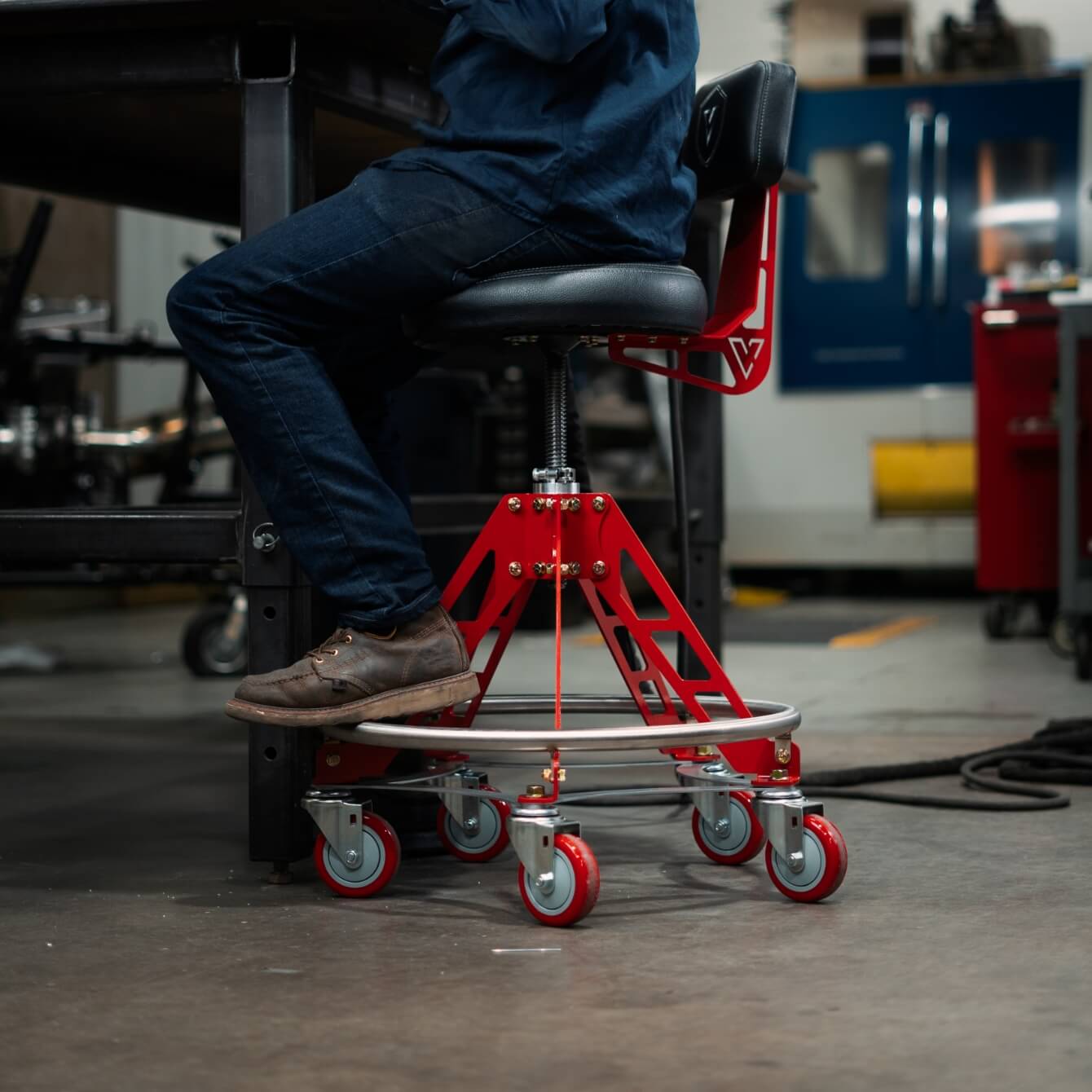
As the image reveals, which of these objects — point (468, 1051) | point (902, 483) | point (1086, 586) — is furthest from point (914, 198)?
point (468, 1051)

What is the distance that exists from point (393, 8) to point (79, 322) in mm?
3490

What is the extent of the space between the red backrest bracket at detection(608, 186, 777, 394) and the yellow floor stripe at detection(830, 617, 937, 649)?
306 centimetres

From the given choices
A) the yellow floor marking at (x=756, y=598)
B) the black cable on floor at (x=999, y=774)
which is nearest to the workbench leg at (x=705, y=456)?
the black cable on floor at (x=999, y=774)

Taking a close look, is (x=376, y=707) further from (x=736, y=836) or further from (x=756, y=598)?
(x=756, y=598)

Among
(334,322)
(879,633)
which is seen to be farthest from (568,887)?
(879,633)

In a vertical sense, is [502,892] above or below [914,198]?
below

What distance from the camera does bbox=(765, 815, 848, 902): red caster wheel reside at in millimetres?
1722

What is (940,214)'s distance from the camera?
6.95 m

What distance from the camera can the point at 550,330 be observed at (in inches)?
67.7

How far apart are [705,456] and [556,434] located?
1045 millimetres

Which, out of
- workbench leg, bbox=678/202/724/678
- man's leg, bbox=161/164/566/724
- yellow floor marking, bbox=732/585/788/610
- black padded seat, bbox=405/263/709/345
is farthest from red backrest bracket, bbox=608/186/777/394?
yellow floor marking, bbox=732/585/788/610

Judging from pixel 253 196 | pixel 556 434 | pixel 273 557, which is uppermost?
pixel 253 196

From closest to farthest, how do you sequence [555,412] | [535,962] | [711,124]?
[535,962] < [555,412] < [711,124]

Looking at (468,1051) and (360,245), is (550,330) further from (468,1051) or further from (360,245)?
(468,1051)
